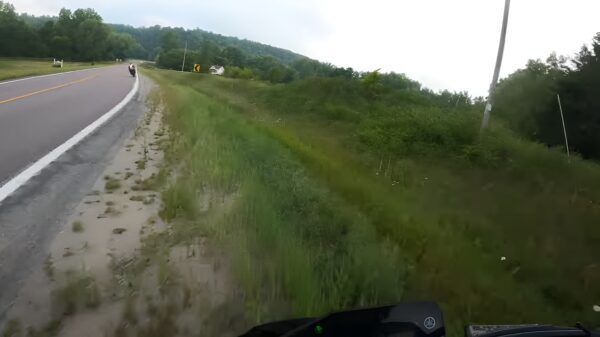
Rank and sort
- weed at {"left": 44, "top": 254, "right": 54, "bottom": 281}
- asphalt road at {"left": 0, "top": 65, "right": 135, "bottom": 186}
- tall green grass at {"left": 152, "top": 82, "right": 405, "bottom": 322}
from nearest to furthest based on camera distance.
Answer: tall green grass at {"left": 152, "top": 82, "right": 405, "bottom": 322} < weed at {"left": 44, "top": 254, "right": 54, "bottom": 281} < asphalt road at {"left": 0, "top": 65, "right": 135, "bottom": 186}

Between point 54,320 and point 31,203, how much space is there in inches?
104

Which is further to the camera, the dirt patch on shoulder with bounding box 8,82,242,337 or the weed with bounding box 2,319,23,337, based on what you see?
the dirt patch on shoulder with bounding box 8,82,242,337

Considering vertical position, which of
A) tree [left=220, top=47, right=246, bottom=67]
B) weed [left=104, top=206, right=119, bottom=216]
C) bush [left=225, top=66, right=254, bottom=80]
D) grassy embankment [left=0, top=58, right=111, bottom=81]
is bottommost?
grassy embankment [left=0, top=58, right=111, bottom=81]

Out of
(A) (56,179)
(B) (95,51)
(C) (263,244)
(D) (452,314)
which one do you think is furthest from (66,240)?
(B) (95,51)

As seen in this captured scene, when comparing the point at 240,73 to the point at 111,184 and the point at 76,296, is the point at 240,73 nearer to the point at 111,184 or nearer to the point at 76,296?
the point at 111,184

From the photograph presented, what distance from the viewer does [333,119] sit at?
20500mm

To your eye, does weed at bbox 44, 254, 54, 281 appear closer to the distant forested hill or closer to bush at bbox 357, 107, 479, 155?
bush at bbox 357, 107, 479, 155

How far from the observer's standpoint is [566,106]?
1917 centimetres

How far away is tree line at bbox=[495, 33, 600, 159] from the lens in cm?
1831

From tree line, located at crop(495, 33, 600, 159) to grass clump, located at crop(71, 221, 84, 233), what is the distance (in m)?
18.7

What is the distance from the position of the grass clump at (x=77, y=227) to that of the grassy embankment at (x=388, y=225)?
0.85 m

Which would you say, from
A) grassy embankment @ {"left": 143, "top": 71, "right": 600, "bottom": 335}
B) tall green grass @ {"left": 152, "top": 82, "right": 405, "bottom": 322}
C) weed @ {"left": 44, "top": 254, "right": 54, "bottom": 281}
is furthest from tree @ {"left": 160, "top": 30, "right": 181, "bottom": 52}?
weed @ {"left": 44, "top": 254, "right": 54, "bottom": 281}

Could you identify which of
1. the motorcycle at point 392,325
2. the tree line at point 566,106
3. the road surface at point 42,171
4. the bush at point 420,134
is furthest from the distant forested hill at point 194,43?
the motorcycle at point 392,325

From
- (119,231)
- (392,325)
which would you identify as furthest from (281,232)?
(392,325)
